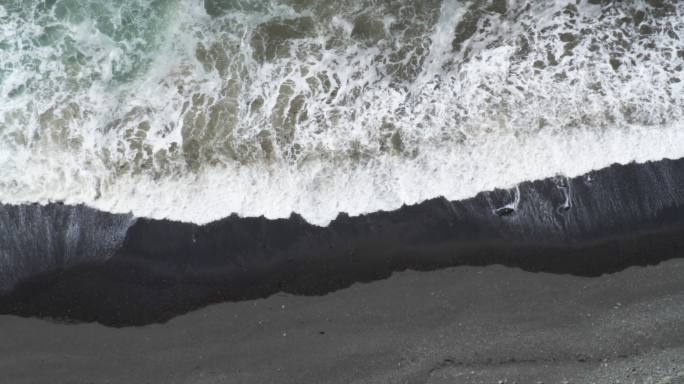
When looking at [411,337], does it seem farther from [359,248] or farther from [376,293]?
[359,248]

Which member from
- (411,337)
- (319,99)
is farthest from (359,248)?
(319,99)

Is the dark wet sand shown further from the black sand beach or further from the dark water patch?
the dark water patch

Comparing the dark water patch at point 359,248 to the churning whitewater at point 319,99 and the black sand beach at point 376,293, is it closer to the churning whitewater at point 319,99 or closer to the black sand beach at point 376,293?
the black sand beach at point 376,293

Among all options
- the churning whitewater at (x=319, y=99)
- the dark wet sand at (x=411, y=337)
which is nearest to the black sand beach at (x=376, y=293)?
the dark wet sand at (x=411, y=337)

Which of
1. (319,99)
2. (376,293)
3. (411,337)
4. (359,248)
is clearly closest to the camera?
(411,337)

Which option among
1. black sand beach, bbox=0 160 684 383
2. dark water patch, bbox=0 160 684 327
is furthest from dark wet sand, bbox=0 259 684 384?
dark water patch, bbox=0 160 684 327
